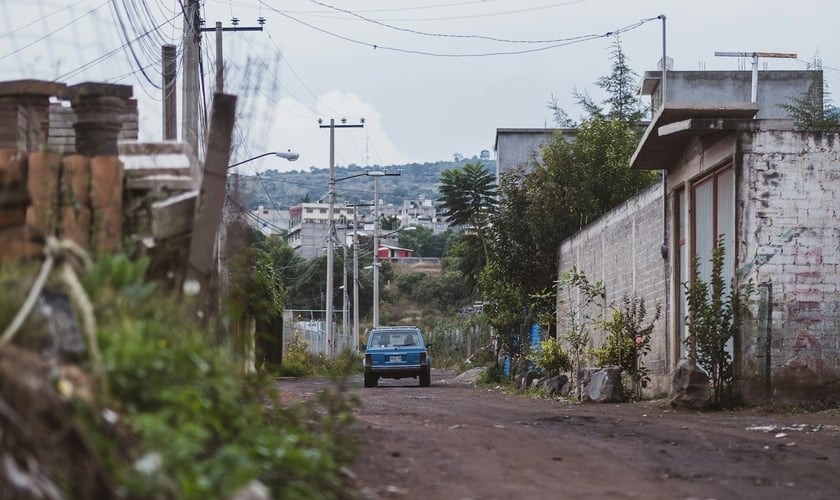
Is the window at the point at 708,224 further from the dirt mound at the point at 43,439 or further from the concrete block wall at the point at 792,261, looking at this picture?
the dirt mound at the point at 43,439

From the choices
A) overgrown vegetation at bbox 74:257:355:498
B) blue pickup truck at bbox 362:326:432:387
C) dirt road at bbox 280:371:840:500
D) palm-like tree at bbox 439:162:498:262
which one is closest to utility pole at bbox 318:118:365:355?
palm-like tree at bbox 439:162:498:262

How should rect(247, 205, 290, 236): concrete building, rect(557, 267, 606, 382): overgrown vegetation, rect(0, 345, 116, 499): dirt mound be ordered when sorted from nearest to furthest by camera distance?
1. rect(0, 345, 116, 499): dirt mound
2. rect(247, 205, 290, 236): concrete building
3. rect(557, 267, 606, 382): overgrown vegetation

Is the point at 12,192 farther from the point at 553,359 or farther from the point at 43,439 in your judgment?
the point at 553,359

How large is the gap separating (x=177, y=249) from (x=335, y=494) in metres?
2.48

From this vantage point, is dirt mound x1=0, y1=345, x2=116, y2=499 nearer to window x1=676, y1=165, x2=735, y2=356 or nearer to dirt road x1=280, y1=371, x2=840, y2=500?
dirt road x1=280, y1=371, x2=840, y2=500

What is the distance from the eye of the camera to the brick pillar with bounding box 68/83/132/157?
8734 mm

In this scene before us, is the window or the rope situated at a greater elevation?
the window

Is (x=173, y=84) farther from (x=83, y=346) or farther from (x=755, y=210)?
(x=83, y=346)

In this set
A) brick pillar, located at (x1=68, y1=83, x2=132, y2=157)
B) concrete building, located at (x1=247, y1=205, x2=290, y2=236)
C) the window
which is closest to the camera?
brick pillar, located at (x1=68, y1=83, x2=132, y2=157)

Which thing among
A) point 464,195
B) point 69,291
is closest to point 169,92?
point 69,291

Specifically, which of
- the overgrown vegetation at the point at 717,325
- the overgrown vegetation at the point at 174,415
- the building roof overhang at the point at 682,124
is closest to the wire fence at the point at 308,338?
the building roof overhang at the point at 682,124

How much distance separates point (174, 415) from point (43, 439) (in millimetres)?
1024

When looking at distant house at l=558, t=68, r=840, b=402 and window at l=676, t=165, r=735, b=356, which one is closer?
distant house at l=558, t=68, r=840, b=402

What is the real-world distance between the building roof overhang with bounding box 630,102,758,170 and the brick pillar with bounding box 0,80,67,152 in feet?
34.7
